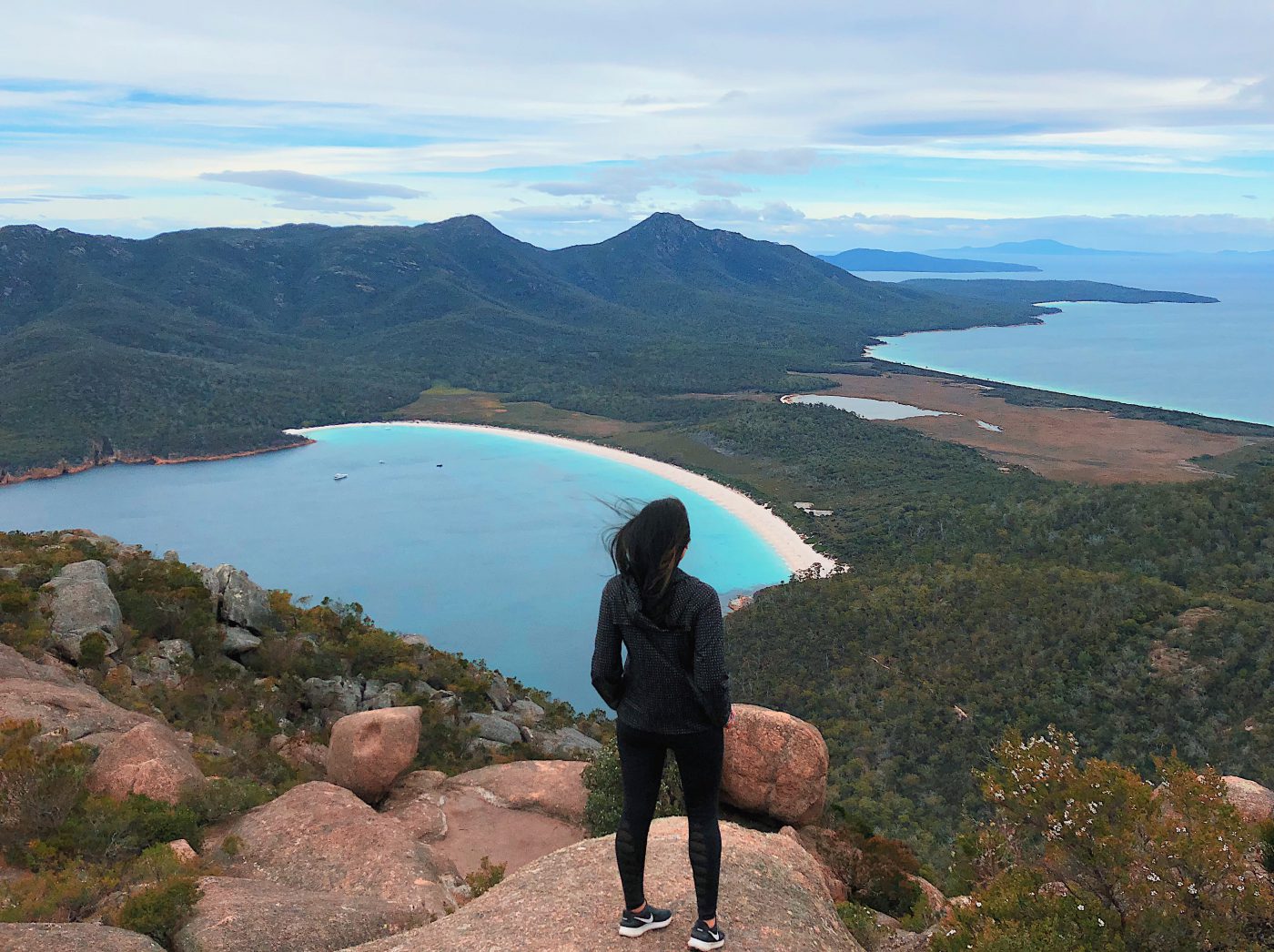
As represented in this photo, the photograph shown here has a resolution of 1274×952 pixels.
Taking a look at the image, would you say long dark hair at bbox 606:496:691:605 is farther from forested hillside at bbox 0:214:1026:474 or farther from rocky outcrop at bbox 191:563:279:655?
forested hillside at bbox 0:214:1026:474

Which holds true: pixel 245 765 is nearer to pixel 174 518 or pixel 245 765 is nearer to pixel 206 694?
pixel 206 694

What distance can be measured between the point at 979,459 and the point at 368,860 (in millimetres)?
91635

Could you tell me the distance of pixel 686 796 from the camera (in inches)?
222

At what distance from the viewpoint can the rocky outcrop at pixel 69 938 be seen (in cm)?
674

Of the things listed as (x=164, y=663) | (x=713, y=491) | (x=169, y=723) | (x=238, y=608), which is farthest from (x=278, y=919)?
(x=713, y=491)

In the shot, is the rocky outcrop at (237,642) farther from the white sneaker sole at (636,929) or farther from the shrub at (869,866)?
the white sneaker sole at (636,929)

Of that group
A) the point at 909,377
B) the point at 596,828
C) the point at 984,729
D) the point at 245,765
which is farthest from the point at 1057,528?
the point at 909,377

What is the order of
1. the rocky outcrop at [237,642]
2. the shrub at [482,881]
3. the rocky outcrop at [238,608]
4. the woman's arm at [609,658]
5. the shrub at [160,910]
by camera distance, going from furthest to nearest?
the rocky outcrop at [238,608] → the rocky outcrop at [237,642] → the shrub at [482,881] → the shrub at [160,910] → the woman's arm at [609,658]

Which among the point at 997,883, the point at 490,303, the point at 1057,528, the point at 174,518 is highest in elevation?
the point at 490,303

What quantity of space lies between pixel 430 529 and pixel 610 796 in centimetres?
7001

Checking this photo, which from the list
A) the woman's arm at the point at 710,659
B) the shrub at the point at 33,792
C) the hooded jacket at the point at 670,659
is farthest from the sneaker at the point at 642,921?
the shrub at the point at 33,792

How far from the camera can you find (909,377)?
155625mm

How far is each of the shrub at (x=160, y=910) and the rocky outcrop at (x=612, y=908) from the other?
2.24 m

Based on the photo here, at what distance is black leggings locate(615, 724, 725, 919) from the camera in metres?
5.38
